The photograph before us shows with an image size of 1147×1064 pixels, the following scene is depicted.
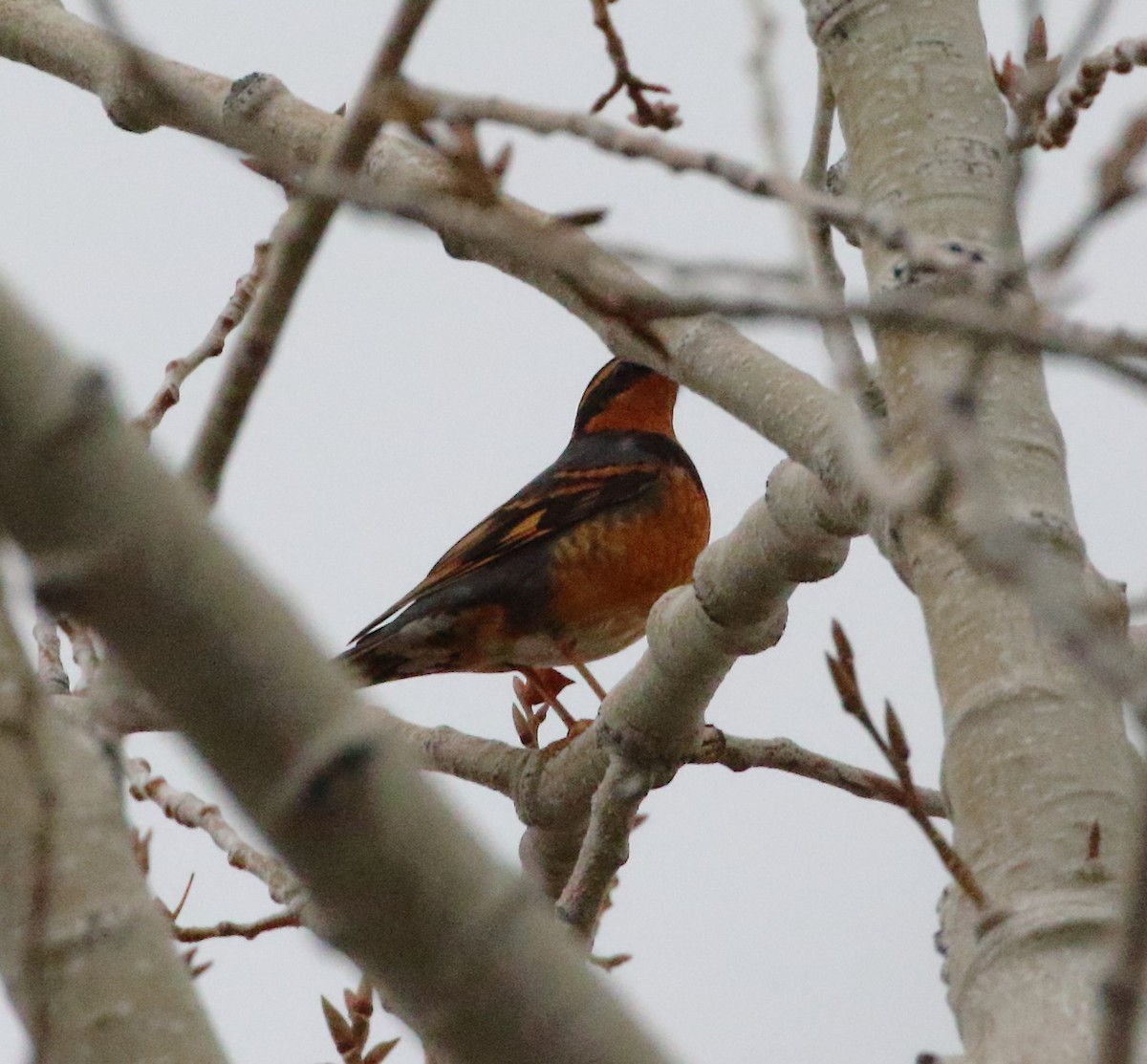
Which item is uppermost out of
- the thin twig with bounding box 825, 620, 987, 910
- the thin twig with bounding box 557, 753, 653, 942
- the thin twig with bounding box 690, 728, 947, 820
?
the thin twig with bounding box 690, 728, 947, 820

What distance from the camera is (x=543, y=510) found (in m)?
7.92

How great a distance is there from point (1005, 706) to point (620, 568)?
17.2ft

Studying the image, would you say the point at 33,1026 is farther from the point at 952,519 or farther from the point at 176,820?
the point at 176,820

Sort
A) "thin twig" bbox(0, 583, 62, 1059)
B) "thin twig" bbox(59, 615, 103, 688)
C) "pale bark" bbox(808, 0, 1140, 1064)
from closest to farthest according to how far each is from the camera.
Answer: "thin twig" bbox(0, 583, 62, 1059) < "pale bark" bbox(808, 0, 1140, 1064) < "thin twig" bbox(59, 615, 103, 688)

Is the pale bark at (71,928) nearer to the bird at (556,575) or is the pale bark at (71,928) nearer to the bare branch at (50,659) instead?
the bare branch at (50,659)

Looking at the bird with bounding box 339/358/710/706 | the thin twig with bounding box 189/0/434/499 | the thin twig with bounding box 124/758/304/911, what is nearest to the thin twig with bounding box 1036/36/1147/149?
the thin twig with bounding box 189/0/434/499

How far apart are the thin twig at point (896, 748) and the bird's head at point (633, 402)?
6.53 m

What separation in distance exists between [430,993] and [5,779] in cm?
54

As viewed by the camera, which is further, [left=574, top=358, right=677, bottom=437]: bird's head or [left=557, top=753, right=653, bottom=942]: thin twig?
[left=574, top=358, right=677, bottom=437]: bird's head

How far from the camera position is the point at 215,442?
2051mm

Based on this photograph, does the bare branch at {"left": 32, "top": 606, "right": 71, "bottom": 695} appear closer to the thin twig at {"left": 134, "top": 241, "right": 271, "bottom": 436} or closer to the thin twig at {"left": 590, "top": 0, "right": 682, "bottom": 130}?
the thin twig at {"left": 134, "top": 241, "right": 271, "bottom": 436}

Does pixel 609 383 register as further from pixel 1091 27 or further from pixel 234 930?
pixel 1091 27

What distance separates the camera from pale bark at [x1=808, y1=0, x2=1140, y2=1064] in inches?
85.6

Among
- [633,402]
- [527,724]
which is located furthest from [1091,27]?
[633,402]
